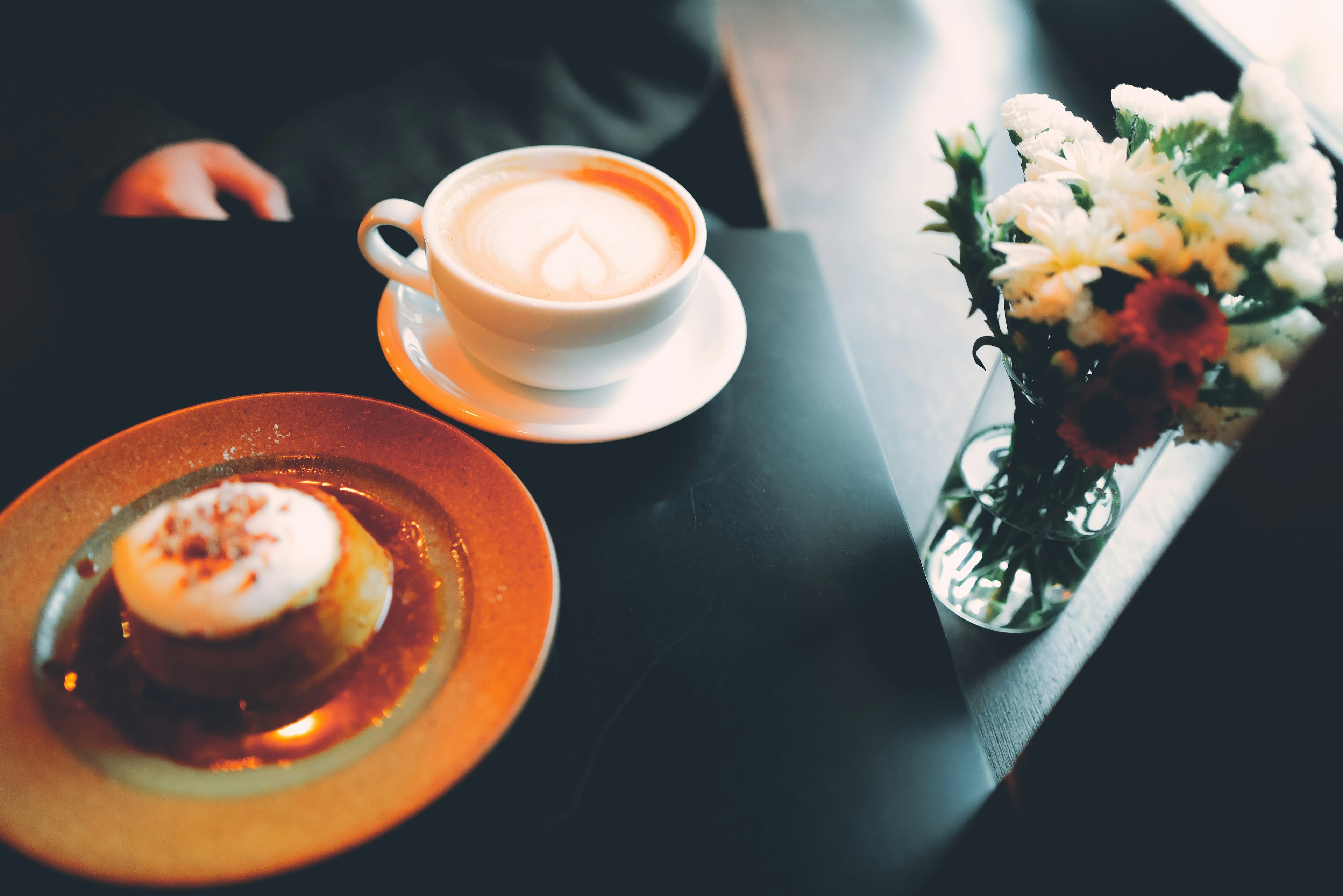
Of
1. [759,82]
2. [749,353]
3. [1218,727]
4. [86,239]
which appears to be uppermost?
[1218,727]

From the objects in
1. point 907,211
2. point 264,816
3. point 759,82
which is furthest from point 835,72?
point 264,816

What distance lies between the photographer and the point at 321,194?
3.90 feet

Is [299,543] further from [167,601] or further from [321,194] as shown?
[321,194]

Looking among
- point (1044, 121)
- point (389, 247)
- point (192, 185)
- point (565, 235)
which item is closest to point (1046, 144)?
point (1044, 121)

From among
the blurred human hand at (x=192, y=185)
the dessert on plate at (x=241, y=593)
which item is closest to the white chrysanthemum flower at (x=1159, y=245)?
the dessert on plate at (x=241, y=593)

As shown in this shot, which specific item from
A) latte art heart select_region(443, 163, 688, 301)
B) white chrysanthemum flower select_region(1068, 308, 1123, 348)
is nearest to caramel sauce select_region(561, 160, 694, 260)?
latte art heart select_region(443, 163, 688, 301)

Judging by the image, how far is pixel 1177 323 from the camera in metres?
0.43

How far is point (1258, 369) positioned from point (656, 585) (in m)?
0.40

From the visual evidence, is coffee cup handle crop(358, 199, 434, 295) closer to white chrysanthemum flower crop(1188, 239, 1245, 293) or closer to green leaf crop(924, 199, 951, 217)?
green leaf crop(924, 199, 951, 217)

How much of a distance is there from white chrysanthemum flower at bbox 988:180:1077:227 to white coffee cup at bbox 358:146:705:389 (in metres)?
0.25

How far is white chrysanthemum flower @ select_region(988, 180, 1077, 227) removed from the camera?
0.47 m

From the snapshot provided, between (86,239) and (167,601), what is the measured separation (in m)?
0.59

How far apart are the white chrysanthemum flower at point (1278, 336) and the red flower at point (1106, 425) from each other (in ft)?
0.21

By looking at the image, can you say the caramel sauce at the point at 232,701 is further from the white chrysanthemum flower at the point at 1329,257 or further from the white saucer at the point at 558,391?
the white chrysanthemum flower at the point at 1329,257
